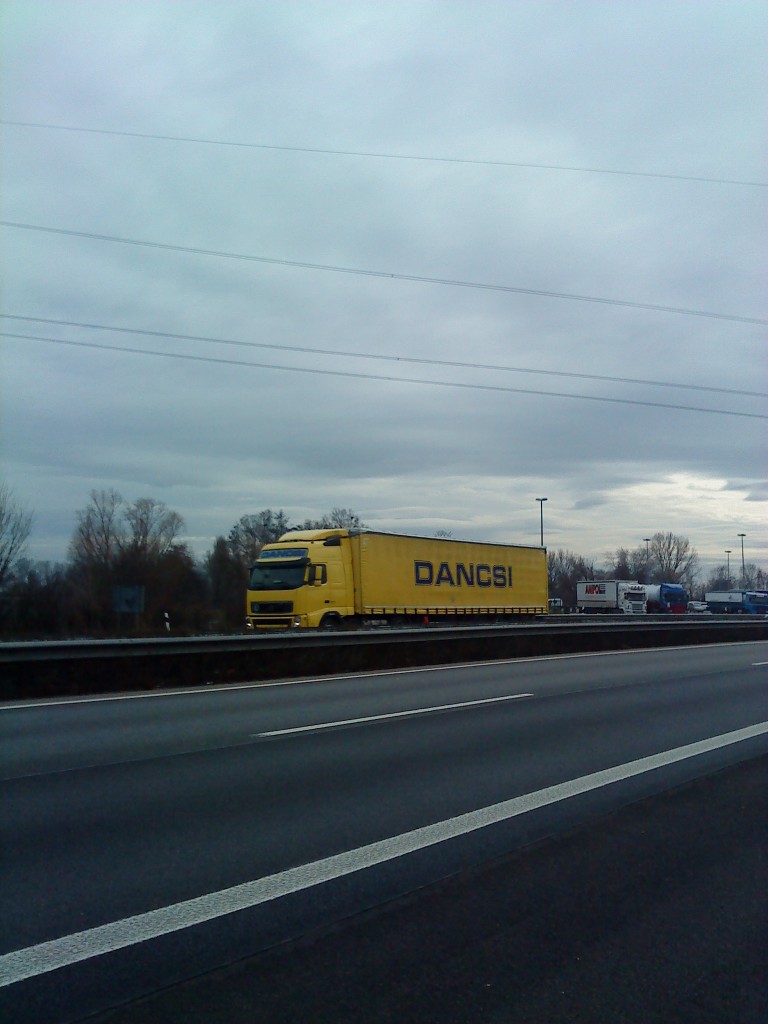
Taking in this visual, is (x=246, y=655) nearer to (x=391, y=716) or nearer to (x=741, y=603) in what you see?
(x=391, y=716)

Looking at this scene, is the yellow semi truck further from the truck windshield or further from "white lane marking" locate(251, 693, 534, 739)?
"white lane marking" locate(251, 693, 534, 739)

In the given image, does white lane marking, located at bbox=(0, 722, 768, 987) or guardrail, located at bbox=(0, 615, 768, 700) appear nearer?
white lane marking, located at bbox=(0, 722, 768, 987)

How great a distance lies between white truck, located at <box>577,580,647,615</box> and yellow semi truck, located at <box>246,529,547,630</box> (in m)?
23.4

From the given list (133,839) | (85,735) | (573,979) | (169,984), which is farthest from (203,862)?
(85,735)

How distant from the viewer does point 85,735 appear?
35.3 ft

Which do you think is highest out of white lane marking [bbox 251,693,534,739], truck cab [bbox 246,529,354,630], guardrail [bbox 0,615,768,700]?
truck cab [bbox 246,529,354,630]

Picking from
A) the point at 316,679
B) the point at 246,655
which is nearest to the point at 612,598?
the point at 316,679

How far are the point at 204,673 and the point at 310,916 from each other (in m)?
12.0

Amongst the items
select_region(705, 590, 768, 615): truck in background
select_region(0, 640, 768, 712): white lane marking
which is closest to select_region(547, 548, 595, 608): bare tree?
select_region(705, 590, 768, 615): truck in background

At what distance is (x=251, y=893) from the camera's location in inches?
212

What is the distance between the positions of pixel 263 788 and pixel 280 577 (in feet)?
76.5

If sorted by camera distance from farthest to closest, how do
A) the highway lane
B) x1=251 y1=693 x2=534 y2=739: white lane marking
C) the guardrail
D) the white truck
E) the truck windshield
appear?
the white truck
the truck windshield
the guardrail
x1=251 y1=693 x2=534 y2=739: white lane marking
the highway lane

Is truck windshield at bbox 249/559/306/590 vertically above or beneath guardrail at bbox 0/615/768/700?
above

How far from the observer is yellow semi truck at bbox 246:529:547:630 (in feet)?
103
